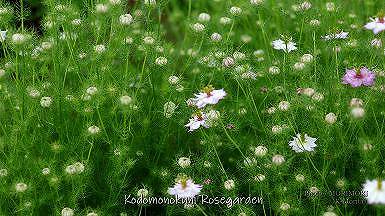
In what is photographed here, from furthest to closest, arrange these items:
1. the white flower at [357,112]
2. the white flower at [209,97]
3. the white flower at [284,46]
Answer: the white flower at [284,46] < the white flower at [209,97] < the white flower at [357,112]

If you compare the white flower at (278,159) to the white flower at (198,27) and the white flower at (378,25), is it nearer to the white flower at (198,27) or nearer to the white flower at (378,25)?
the white flower at (378,25)

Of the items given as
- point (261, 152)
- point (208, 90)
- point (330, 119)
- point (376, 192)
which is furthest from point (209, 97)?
point (376, 192)

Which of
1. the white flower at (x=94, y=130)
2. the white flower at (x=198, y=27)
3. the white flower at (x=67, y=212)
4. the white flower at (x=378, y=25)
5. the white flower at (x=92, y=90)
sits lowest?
the white flower at (x=67, y=212)

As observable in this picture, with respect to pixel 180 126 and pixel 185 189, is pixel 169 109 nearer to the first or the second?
pixel 180 126

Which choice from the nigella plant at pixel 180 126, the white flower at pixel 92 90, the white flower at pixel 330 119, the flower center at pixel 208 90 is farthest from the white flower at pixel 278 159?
the white flower at pixel 92 90

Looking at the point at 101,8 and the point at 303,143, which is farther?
the point at 101,8

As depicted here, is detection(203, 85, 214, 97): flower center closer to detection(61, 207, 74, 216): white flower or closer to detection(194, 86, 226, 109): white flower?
detection(194, 86, 226, 109): white flower
